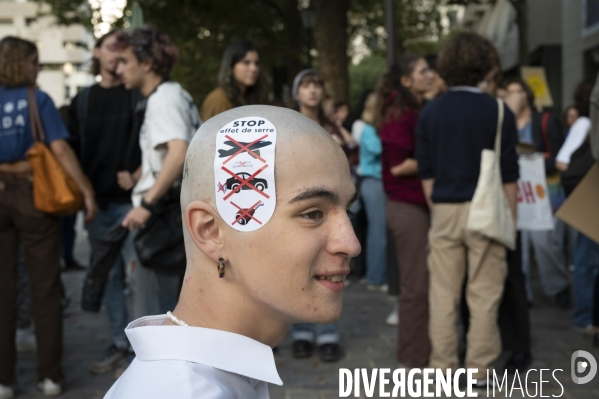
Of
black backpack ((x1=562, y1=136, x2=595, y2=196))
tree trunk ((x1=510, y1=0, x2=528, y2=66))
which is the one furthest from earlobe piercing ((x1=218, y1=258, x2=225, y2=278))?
tree trunk ((x1=510, y1=0, x2=528, y2=66))

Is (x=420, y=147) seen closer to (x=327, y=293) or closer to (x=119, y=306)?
(x=119, y=306)

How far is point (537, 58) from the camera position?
24.4 meters

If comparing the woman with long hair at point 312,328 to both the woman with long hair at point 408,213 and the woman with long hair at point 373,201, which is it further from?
the woman with long hair at point 373,201

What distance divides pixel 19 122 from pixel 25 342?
88.3 inches

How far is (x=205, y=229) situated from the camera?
56.7 inches

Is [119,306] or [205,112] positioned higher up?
[205,112]

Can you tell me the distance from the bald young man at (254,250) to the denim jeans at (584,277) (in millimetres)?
5698

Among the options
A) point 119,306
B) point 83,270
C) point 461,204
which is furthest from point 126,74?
point 83,270

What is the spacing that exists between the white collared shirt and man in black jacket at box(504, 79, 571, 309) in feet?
20.9

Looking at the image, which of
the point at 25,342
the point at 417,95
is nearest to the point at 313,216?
the point at 417,95

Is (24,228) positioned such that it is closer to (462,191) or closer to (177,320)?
(462,191)

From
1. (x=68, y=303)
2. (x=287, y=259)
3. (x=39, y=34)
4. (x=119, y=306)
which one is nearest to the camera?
(x=287, y=259)

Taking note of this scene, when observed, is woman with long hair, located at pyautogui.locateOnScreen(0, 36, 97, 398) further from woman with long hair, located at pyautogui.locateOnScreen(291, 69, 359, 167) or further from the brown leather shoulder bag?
woman with long hair, located at pyautogui.locateOnScreen(291, 69, 359, 167)

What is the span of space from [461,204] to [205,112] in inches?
72.6
